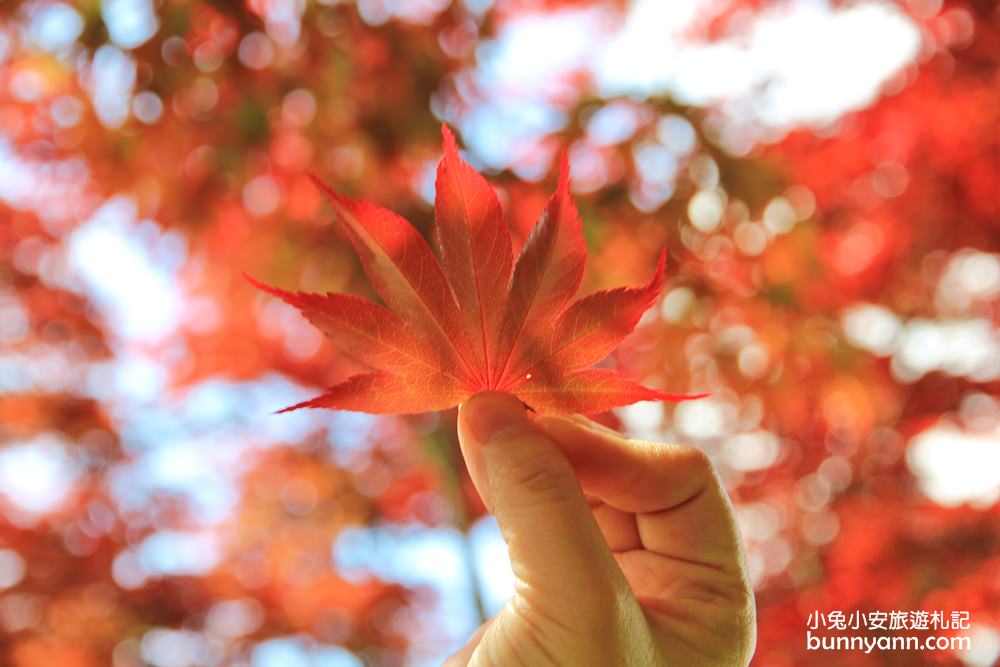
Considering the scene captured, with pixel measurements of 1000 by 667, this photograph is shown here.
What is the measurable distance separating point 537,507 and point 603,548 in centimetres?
7

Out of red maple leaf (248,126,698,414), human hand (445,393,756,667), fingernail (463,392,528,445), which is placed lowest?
human hand (445,393,756,667)

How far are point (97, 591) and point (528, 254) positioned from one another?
4438 millimetres

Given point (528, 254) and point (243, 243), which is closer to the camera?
point (528, 254)

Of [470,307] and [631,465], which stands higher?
[470,307]

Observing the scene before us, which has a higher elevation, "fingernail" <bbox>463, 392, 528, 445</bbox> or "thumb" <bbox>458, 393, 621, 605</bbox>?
"fingernail" <bbox>463, 392, 528, 445</bbox>

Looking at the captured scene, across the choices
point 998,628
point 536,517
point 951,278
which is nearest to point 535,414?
point 536,517

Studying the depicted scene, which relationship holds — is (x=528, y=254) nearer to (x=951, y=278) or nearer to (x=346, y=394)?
(x=346, y=394)

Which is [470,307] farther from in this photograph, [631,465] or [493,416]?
[631,465]

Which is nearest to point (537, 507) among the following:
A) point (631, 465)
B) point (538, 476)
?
point (538, 476)

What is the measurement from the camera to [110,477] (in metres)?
4.60

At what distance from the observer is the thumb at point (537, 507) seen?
0.63m

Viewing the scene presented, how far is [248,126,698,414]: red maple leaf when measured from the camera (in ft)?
2.17

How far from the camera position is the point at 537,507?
25.4 inches

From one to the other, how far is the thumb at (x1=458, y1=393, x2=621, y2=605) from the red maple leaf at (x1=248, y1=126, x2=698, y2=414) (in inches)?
1.9
